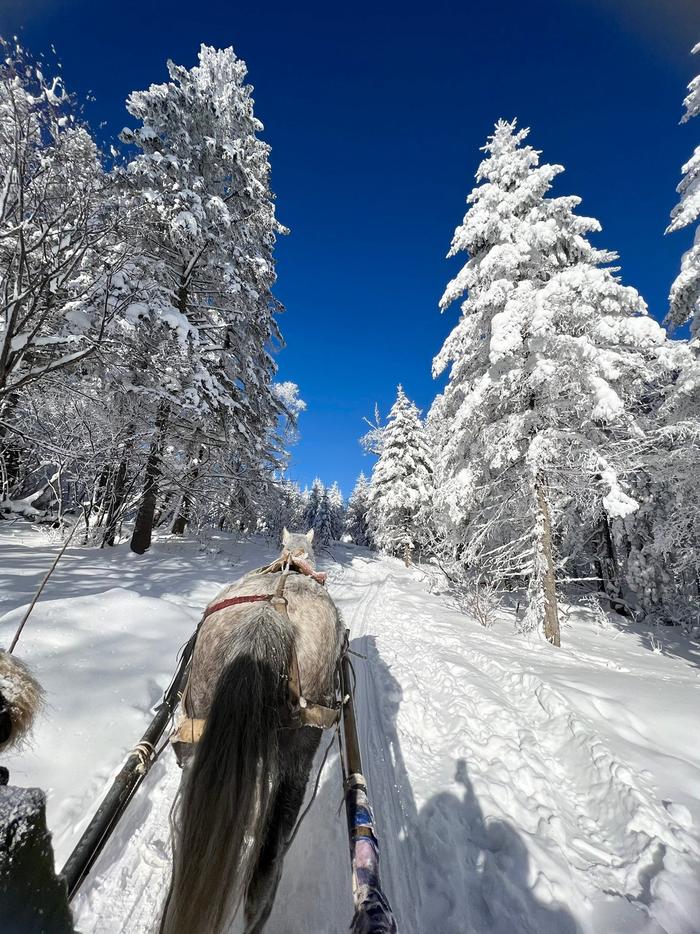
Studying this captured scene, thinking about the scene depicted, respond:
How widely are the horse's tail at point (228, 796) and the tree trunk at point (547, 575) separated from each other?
7.78m

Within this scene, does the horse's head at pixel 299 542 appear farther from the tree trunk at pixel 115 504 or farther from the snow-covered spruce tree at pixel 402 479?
the snow-covered spruce tree at pixel 402 479

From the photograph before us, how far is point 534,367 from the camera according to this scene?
820 cm

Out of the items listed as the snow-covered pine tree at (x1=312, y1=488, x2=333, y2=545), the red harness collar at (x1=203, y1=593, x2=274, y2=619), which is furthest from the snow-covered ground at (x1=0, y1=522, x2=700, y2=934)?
the snow-covered pine tree at (x1=312, y1=488, x2=333, y2=545)

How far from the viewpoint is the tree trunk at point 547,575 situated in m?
8.06

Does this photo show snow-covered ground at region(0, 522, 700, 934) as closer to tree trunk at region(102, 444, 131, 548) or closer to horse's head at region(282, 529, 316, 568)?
horse's head at region(282, 529, 316, 568)

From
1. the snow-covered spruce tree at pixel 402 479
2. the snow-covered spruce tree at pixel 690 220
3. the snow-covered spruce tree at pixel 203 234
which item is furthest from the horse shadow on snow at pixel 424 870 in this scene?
the snow-covered spruce tree at pixel 402 479

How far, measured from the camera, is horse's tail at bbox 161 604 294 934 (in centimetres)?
153

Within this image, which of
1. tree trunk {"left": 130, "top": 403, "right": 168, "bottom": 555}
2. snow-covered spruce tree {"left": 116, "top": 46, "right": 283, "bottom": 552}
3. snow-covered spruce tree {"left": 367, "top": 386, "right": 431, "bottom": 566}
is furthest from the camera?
snow-covered spruce tree {"left": 367, "top": 386, "right": 431, "bottom": 566}

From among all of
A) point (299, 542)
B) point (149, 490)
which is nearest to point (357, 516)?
point (149, 490)

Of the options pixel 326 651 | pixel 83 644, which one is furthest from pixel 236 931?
pixel 83 644

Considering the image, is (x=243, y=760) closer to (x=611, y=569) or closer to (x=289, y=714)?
(x=289, y=714)

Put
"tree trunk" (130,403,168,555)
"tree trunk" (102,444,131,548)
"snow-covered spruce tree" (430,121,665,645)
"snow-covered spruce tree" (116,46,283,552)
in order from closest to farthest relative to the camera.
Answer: "snow-covered spruce tree" (430,121,665,645) → "snow-covered spruce tree" (116,46,283,552) → "tree trunk" (130,403,168,555) → "tree trunk" (102,444,131,548)

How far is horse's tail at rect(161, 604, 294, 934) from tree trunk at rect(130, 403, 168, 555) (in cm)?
919

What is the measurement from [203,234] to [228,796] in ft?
37.3
